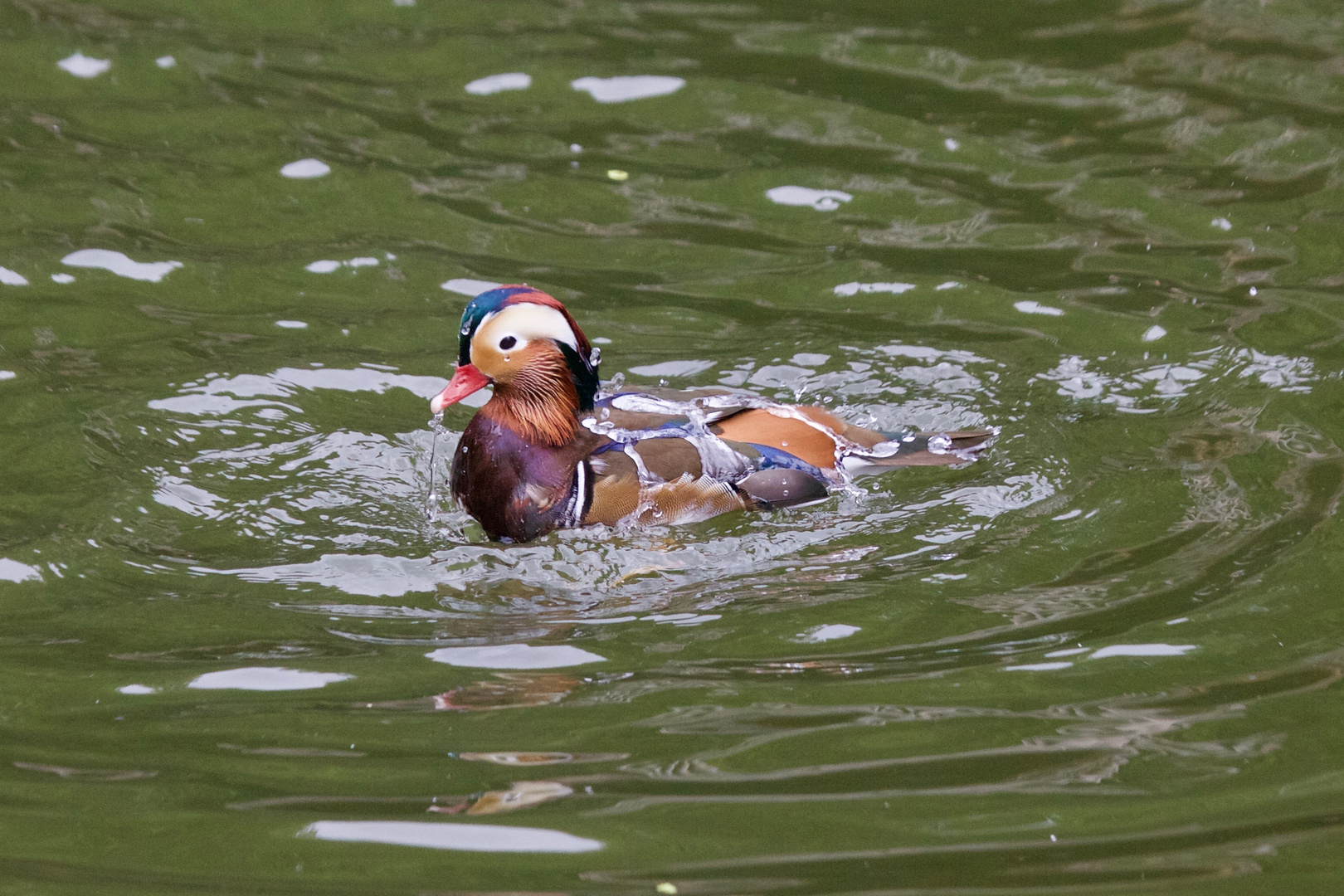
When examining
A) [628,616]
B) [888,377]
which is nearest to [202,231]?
[888,377]

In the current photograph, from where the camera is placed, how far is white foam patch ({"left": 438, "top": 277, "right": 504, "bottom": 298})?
722cm

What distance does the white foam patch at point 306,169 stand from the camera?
26.8 ft

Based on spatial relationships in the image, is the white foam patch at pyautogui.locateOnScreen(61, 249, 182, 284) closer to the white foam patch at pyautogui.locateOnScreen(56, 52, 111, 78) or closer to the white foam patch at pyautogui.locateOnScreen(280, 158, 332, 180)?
Answer: the white foam patch at pyautogui.locateOnScreen(280, 158, 332, 180)

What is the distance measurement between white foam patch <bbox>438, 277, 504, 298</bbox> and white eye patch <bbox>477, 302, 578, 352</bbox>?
5.67 ft

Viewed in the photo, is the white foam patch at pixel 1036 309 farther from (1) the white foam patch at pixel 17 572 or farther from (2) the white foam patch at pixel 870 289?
(1) the white foam patch at pixel 17 572

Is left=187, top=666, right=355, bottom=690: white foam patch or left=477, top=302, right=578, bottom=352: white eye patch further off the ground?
left=477, top=302, right=578, bottom=352: white eye patch

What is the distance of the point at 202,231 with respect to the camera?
7668mm

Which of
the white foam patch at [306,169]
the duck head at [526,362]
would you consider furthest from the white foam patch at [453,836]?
the white foam patch at [306,169]

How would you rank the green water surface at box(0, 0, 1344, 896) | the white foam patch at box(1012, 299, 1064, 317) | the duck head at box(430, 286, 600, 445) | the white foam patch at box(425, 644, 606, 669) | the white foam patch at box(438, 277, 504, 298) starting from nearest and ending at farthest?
the green water surface at box(0, 0, 1344, 896) → the white foam patch at box(425, 644, 606, 669) → the duck head at box(430, 286, 600, 445) → the white foam patch at box(1012, 299, 1064, 317) → the white foam patch at box(438, 277, 504, 298)

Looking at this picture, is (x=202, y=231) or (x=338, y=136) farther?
(x=338, y=136)

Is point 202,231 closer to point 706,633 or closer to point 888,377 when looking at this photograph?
point 888,377

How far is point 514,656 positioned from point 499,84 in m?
5.64

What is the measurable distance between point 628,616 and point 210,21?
258 inches

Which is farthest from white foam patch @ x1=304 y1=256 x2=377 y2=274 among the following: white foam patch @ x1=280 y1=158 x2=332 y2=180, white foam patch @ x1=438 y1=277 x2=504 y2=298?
white foam patch @ x1=280 y1=158 x2=332 y2=180
